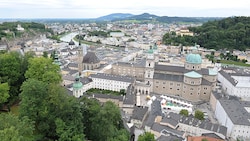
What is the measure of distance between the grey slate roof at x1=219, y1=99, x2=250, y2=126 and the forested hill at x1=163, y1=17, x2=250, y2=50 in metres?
58.3

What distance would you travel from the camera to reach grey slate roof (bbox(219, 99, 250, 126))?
2927 centimetres

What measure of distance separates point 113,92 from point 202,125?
61.7 ft

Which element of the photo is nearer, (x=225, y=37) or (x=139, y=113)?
(x=139, y=113)

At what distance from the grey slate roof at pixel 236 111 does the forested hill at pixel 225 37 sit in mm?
58308

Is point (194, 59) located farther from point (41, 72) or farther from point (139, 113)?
point (41, 72)

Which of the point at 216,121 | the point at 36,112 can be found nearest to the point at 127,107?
the point at 216,121

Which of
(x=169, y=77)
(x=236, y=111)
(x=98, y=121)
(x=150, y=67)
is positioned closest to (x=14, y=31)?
(x=150, y=67)

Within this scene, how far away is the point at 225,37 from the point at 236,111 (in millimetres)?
67113

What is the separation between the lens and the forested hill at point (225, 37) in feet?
291

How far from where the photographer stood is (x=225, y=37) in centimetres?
9138

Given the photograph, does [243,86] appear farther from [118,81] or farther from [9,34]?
[9,34]

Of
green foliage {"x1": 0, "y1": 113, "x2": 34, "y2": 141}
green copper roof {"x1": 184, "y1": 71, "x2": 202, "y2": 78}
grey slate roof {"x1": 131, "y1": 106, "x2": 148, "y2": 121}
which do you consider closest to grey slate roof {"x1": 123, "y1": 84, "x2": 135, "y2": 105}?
grey slate roof {"x1": 131, "y1": 106, "x2": 148, "y2": 121}

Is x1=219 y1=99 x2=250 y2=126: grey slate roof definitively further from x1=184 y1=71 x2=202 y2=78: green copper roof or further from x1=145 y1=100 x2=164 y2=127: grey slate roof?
x1=145 y1=100 x2=164 y2=127: grey slate roof

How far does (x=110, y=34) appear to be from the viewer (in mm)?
149500
